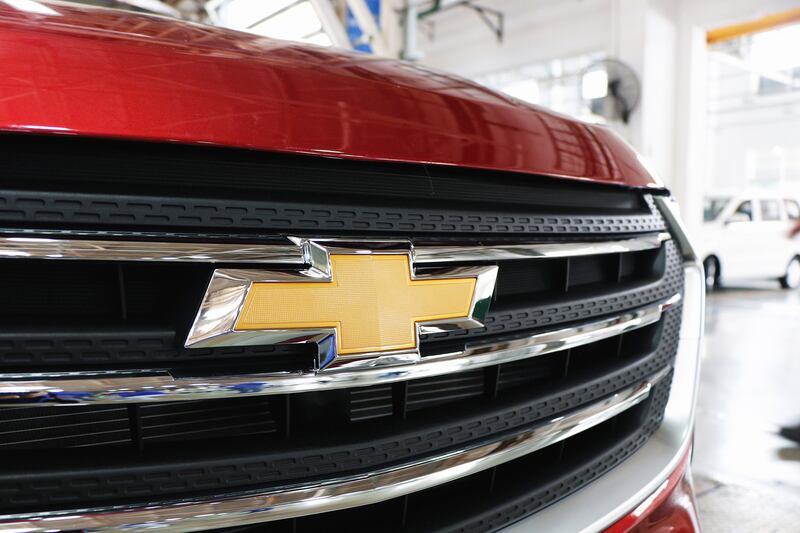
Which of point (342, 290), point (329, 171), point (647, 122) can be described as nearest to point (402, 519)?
point (342, 290)

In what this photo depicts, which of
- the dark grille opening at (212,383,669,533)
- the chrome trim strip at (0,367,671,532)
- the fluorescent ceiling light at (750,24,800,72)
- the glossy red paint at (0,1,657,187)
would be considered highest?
the fluorescent ceiling light at (750,24,800,72)

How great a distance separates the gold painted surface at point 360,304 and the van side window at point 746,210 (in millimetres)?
9035

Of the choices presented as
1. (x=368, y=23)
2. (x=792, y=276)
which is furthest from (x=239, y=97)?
(x=792, y=276)

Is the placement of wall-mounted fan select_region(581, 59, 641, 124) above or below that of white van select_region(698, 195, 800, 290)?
above

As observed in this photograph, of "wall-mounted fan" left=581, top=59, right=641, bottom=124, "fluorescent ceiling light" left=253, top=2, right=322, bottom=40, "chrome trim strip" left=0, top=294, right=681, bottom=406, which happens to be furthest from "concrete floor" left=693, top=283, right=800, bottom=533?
"fluorescent ceiling light" left=253, top=2, right=322, bottom=40

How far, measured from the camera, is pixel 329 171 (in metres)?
0.76

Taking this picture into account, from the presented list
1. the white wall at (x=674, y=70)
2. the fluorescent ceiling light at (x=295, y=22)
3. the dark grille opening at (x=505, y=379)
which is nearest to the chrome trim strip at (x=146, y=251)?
the dark grille opening at (x=505, y=379)

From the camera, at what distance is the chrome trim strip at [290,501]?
2.02ft

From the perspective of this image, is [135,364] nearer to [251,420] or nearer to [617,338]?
[251,420]

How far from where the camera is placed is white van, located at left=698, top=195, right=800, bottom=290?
8.36 m

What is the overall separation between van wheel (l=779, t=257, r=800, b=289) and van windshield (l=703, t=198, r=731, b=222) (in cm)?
166

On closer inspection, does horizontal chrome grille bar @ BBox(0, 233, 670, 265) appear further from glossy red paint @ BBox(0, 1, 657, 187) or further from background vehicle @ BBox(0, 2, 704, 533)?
glossy red paint @ BBox(0, 1, 657, 187)

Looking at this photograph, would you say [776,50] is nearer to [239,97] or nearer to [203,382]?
[239,97]

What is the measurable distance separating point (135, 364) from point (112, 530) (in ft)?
0.56
